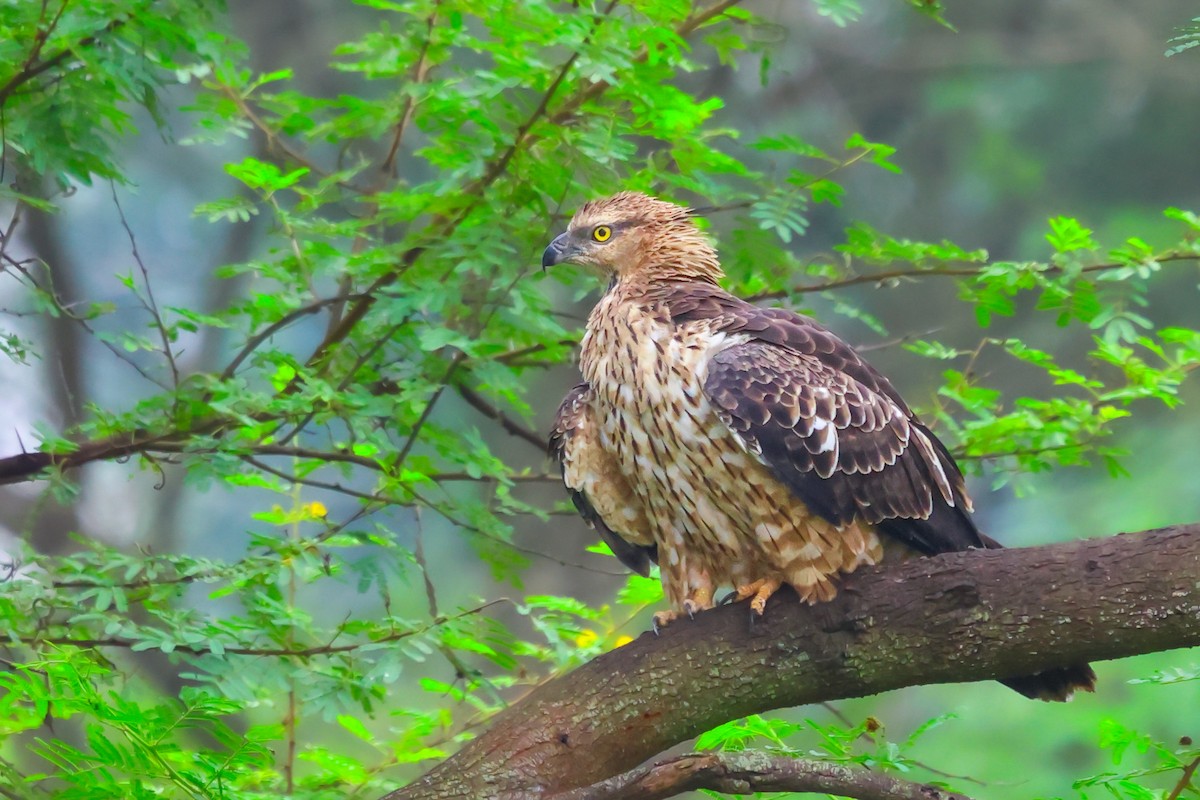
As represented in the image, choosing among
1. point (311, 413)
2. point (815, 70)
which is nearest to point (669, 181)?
point (311, 413)

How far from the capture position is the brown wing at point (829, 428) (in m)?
3.45

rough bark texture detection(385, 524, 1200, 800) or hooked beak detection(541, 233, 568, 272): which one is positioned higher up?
hooked beak detection(541, 233, 568, 272)

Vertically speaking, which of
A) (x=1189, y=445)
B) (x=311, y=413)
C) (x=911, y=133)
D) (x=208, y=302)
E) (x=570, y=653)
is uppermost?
(x=911, y=133)

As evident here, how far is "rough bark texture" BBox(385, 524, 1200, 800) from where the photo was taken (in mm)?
2830

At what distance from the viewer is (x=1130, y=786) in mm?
3049

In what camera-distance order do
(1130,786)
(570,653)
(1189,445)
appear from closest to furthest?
(1130,786)
(570,653)
(1189,445)

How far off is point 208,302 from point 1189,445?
23.0 feet

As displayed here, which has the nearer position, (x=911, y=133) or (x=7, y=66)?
(x=7, y=66)

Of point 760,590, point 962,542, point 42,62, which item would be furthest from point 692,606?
point 42,62

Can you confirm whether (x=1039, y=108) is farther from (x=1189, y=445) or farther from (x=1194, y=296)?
(x=1189, y=445)

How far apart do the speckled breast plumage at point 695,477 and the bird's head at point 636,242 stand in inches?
16.9

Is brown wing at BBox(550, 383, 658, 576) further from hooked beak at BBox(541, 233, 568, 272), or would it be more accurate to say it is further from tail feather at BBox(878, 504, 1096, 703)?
tail feather at BBox(878, 504, 1096, 703)

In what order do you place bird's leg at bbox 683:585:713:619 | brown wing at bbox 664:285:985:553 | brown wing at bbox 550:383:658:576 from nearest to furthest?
brown wing at bbox 664:285:985:553, bird's leg at bbox 683:585:713:619, brown wing at bbox 550:383:658:576

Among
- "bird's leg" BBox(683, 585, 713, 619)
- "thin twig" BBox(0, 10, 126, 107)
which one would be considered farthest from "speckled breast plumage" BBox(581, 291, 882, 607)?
"thin twig" BBox(0, 10, 126, 107)
